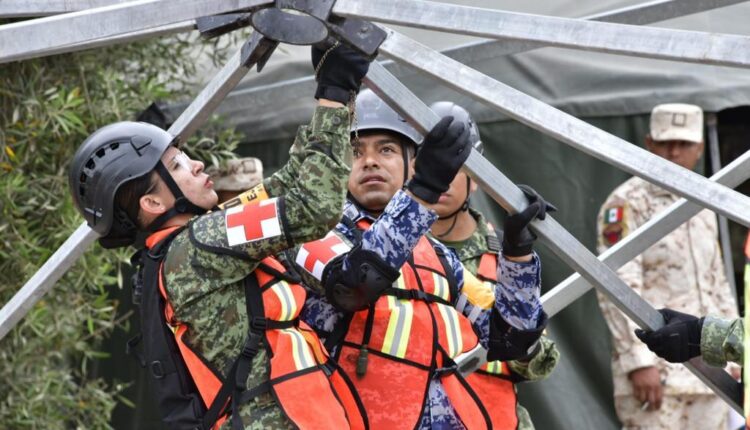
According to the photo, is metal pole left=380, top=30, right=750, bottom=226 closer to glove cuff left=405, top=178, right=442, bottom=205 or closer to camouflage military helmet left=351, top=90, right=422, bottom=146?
glove cuff left=405, top=178, right=442, bottom=205

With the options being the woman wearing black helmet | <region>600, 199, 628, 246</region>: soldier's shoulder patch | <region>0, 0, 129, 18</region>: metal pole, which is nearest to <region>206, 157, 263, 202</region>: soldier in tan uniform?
<region>600, 199, 628, 246</region>: soldier's shoulder patch

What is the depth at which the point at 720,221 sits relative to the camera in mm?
7074

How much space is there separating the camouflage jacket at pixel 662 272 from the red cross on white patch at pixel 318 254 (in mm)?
2560

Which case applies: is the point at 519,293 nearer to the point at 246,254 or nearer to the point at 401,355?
the point at 401,355

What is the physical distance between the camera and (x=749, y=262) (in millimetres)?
3373

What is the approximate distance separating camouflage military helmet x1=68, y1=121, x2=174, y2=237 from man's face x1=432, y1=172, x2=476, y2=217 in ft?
4.31

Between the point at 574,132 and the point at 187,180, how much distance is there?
117 centimetres

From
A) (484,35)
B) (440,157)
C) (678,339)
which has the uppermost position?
(484,35)

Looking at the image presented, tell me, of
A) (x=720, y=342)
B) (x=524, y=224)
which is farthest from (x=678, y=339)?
(x=524, y=224)

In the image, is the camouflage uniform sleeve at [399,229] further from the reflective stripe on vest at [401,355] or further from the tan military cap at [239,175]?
the tan military cap at [239,175]

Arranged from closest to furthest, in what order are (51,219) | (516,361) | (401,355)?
1. (401,355)
2. (516,361)
3. (51,219)

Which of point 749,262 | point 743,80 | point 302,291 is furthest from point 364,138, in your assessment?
point 743,80

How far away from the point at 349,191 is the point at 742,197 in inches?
58.7

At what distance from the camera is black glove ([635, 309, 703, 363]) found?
13.7ft
